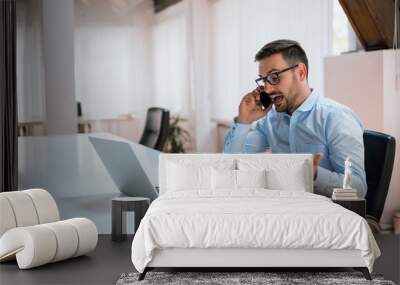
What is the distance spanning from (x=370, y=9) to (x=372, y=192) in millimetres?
1630

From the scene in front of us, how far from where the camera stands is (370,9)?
21.7ft

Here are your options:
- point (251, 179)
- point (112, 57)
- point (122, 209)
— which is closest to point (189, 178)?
point (251, 179)

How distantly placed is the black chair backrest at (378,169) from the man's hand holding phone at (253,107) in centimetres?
103

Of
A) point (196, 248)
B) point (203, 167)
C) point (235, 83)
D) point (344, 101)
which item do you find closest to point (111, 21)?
point (235, 83)

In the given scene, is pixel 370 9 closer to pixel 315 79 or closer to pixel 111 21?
pixel 315 79

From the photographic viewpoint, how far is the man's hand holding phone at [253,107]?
7.00 meters

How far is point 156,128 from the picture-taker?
280 inches

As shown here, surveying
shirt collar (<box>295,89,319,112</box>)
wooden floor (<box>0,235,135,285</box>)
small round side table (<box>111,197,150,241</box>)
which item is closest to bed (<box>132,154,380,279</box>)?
wooden floor (<box>0,235,135,285</box>)

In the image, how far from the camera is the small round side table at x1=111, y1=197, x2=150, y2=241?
663 centimetres

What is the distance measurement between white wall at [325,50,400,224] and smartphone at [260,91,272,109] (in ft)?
1.77

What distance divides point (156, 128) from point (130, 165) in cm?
45

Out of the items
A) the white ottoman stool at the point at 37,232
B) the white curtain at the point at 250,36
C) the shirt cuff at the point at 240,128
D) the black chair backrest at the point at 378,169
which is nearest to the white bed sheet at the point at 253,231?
the white ottoman stool at the point at 37,232

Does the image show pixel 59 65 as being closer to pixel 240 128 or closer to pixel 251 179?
pixel 240 128

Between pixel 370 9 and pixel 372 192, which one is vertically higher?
pixel 370 9
